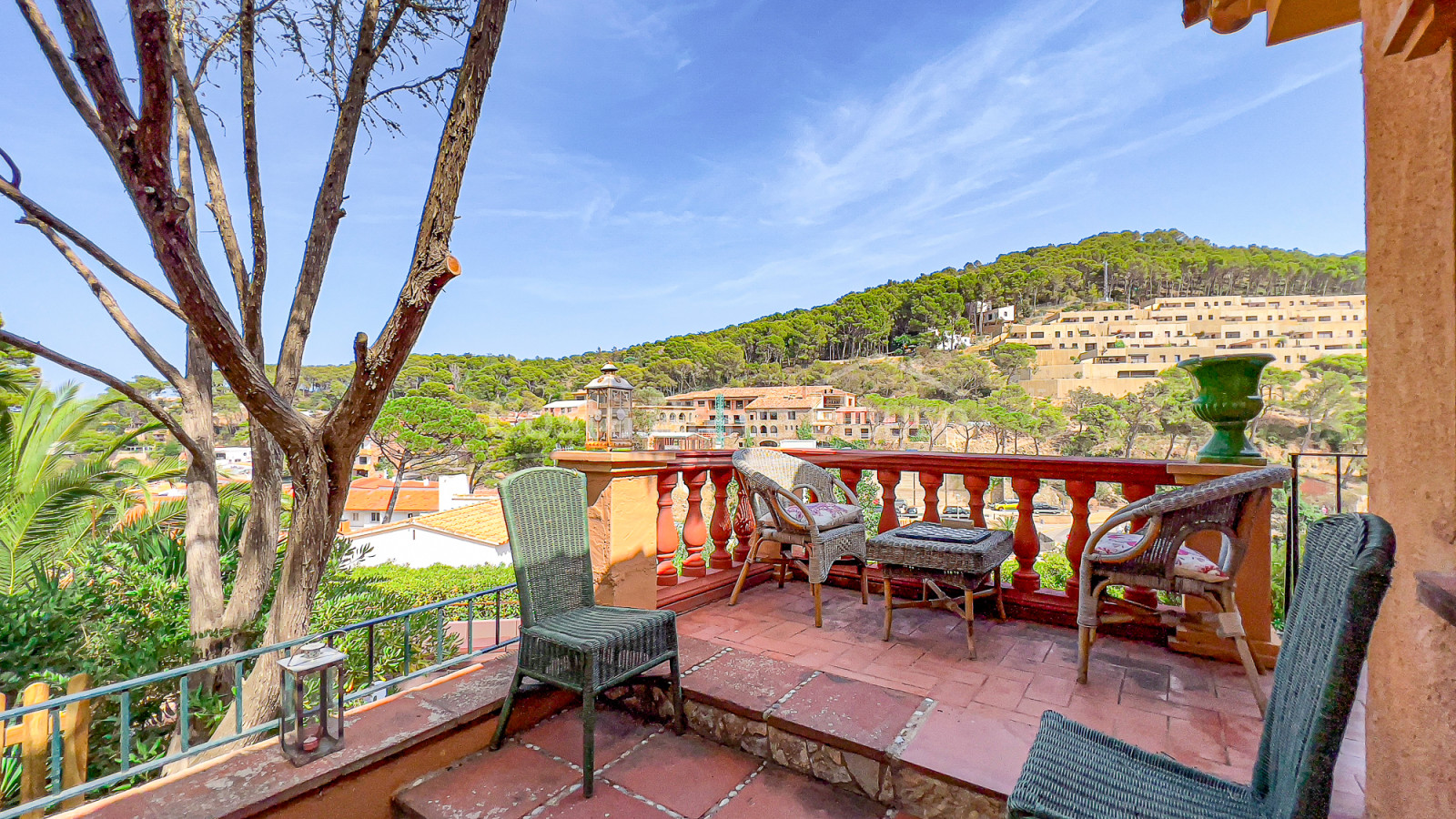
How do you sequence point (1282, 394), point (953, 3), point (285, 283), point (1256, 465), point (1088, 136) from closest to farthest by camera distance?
1. point (1256, 465)
2. point (285, 283)
3. point (953, 3)
4. point (1282, 394)
5. point (1088, 136)

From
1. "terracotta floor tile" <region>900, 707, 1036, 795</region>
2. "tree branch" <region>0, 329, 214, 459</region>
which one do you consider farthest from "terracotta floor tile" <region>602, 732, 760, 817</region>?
"tree branch" <region>0, 329, 214, 459</region>

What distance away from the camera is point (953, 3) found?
53.2 ft

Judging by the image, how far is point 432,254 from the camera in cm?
244

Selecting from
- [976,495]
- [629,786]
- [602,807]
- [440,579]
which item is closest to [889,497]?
[976,495]

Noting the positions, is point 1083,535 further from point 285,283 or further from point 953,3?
point 953,3

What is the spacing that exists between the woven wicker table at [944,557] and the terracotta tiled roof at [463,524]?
1506cm

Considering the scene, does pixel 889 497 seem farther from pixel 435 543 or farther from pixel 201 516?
pixel 435 543

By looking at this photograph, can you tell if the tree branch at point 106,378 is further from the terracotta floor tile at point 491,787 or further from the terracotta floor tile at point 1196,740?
the terracotta floor tile at point 1196,740

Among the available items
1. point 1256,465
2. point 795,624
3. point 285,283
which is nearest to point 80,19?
point 285,283

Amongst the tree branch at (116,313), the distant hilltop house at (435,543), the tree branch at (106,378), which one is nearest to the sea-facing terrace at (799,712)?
the tree branch at (106,378)

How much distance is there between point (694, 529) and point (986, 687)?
162 centimetres

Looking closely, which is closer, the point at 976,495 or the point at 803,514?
the point at 803,514

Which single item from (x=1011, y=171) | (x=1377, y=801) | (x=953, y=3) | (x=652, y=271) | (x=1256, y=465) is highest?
(x=1011, y=171)

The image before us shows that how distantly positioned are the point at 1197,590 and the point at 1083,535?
0.72m
